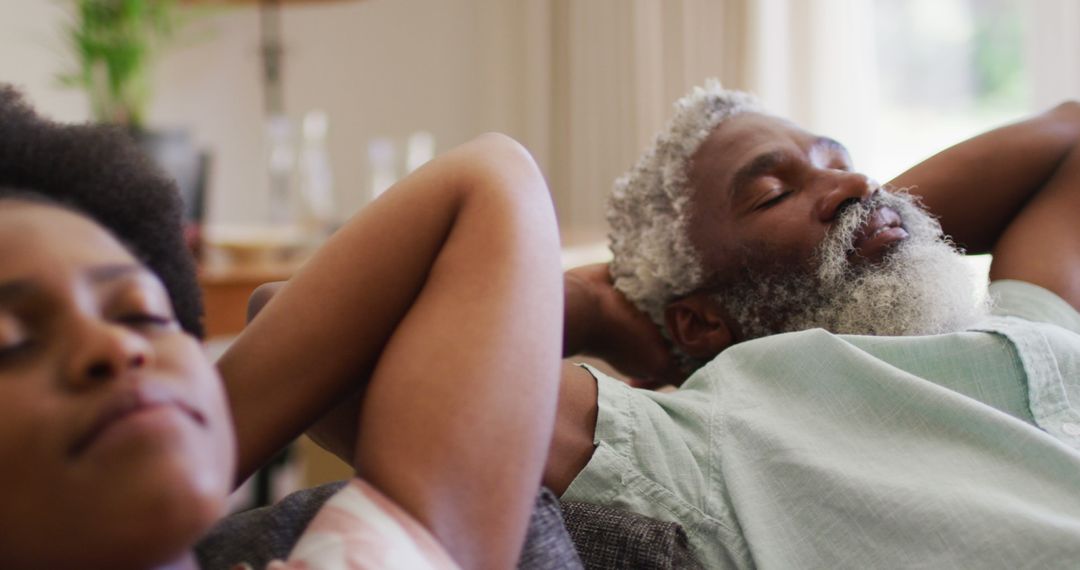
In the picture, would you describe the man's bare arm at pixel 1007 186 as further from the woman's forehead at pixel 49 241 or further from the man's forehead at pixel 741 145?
the woman's forehead at pixel 49 241

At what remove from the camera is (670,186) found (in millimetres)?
1337

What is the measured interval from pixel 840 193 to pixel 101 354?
35.1 inches

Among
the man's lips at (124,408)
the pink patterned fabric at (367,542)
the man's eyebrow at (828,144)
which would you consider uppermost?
the man's lips at (124,408)

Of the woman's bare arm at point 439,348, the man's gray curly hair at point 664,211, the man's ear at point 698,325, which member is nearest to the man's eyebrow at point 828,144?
the man's gray curly hair at point 664,211

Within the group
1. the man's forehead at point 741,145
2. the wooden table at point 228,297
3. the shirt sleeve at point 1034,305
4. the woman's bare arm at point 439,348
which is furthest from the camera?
the wooden table at point 228,297

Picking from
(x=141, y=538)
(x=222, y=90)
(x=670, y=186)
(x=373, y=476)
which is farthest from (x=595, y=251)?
(x=222, y=90)

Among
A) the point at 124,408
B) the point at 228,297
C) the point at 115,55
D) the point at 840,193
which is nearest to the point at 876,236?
the point at 840,193

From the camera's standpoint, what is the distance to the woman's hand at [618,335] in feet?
4.39

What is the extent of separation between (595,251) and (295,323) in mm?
1289

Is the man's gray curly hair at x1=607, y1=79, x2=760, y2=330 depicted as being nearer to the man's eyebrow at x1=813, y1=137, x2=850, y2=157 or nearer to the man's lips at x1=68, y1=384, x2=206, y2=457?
the man's eyebrow at x1=813, y1=137, x2=850, y2=157

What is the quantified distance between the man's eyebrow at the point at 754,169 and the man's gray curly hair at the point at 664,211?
0.07m

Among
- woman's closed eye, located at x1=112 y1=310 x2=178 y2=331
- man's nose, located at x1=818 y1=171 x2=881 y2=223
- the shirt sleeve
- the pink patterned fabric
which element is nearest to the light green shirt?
the shirt sleeve

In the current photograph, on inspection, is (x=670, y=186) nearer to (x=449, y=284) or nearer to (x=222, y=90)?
(x=449, y=284)

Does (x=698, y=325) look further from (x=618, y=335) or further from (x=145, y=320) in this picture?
(x=145, y=320)
